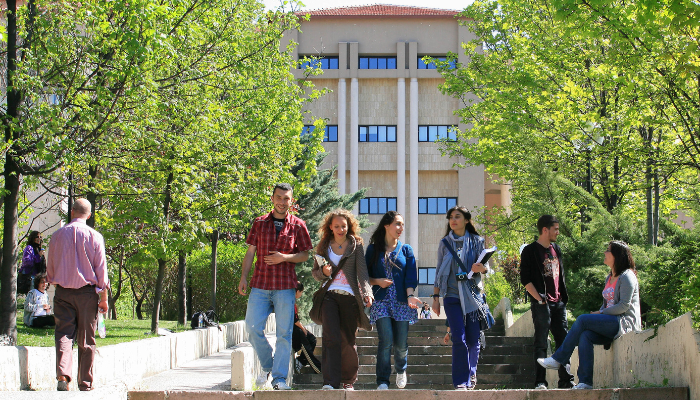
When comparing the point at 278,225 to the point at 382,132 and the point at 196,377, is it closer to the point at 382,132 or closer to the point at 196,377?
the point at 196,377

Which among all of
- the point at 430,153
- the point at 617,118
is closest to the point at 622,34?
the point at 617,118

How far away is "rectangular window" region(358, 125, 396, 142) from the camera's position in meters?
46.2

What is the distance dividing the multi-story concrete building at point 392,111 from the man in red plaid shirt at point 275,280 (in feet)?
123

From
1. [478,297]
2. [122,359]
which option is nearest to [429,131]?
[122,359]

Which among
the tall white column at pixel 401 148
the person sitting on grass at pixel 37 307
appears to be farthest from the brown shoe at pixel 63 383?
the tall white column at pixel 401 148

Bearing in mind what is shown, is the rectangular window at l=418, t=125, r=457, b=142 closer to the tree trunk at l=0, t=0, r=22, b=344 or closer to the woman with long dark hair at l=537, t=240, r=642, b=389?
the tree trunk at l=0, t=0, r=22, b=344

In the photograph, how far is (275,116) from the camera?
19.5 meters

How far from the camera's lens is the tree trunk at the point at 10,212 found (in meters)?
10.2

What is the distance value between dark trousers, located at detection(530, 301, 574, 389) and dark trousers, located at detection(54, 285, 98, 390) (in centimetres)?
486

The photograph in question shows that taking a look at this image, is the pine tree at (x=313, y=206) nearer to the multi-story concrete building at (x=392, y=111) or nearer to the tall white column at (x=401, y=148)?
the tall white column at (x=401, y=148)

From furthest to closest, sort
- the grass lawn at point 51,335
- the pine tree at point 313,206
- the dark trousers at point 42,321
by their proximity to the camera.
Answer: the pine tree at point 313,206 → the dark trousers at point 42,321 → the grass lawn at point 51,335

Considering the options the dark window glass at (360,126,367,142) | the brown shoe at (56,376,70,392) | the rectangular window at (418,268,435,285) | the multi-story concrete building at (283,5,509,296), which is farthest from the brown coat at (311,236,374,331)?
the dark window glass at (360,126,367,142)

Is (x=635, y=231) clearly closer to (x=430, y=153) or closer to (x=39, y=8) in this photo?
(x=39, y=8)

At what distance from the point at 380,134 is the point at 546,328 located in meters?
37.7
